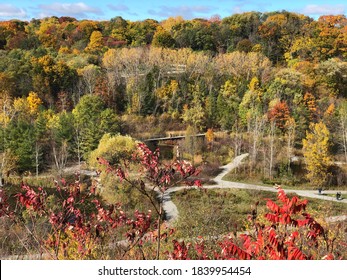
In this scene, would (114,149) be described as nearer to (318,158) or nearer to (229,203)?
(229,203)

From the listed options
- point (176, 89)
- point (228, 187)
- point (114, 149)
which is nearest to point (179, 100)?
point (176, 89)

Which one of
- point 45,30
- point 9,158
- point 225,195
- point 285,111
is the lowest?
point 225,195

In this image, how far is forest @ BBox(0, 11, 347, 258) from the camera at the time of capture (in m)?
17.3

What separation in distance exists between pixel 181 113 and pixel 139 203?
40.0 feet

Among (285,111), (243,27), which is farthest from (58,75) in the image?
(243,27)

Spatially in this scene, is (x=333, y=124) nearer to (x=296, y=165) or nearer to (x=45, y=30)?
(x=296, y=165)

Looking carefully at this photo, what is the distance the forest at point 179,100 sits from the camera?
56.7 ft

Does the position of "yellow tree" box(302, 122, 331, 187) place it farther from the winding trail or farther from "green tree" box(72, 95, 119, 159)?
"green tree" box(72, 95, 119, 159)

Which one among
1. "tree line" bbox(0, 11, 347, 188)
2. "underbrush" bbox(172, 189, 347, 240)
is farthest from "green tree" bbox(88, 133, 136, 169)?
"underbrush" bbox(172, 189, 347, 240)

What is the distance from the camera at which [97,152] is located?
15531 mm

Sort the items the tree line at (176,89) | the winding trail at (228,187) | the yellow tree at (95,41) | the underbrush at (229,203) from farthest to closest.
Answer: the yellow tree at (95,41), the tree line at (176,89), the winding trail at (228,187), the underbrush at (229,203)

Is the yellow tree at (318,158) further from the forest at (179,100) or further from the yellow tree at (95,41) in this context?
the yellow tree at (95,41)

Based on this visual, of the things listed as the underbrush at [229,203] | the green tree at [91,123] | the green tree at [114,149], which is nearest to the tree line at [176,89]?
the green tree at [91,123]

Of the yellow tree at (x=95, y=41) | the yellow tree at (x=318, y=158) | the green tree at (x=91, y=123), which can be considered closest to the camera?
the yellow tree at (x=318, y=158)
